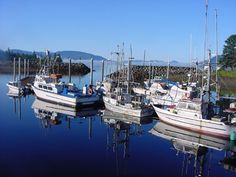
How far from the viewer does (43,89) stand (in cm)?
4084

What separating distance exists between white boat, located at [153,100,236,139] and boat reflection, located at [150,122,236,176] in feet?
1.30

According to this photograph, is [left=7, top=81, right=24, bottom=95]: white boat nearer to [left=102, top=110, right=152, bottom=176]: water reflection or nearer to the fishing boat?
the fishing boat

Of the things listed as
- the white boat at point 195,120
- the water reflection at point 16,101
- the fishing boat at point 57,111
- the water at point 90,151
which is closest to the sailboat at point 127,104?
the water at point 90,151

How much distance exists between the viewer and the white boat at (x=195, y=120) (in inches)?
1016

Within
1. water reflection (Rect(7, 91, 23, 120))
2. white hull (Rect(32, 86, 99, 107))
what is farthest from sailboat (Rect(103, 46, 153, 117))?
water reflection (Rect(7, 91, 23, 120))

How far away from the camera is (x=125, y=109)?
3247 centimetres

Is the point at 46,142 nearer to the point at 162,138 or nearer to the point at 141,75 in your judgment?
the point at 162,138

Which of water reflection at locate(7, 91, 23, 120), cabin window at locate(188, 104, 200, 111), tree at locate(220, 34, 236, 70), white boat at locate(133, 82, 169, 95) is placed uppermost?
tree at locate(220, 34, 236, 70)

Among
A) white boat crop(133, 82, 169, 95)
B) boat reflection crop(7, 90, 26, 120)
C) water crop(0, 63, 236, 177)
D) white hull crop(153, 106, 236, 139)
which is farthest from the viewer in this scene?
white boat crop(133, 82, 169, 95)

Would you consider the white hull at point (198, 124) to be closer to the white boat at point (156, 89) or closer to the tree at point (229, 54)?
the white boat at point (156, 89)

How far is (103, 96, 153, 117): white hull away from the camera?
31578 mm

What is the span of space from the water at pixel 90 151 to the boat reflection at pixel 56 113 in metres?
0.17

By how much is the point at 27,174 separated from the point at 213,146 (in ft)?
41.6

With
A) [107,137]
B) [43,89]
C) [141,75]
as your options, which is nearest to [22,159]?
[107,137]
